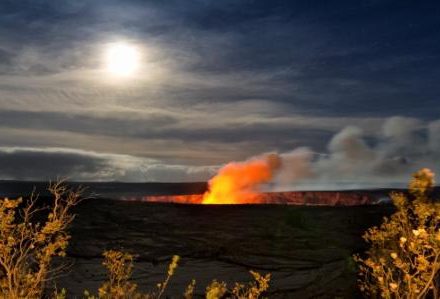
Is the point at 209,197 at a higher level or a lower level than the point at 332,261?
higher

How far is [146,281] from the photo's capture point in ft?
37.5

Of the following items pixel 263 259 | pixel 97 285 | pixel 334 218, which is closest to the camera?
pixel 97 285

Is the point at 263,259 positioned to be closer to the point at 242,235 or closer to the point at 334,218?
the point at 242,235

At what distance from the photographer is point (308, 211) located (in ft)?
48.6

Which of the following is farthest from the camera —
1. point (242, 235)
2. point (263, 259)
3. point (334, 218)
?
point (334, 218)

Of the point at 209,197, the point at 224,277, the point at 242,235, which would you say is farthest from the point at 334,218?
the point at 209,197

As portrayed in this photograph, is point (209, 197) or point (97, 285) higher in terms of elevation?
point (209, 197)

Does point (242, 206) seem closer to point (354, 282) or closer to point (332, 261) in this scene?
point (332, 261)

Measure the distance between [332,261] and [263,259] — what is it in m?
1.68

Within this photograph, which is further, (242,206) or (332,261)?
(242,206)

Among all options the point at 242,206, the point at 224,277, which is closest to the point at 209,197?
the point at 242,206

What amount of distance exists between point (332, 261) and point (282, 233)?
1536mm

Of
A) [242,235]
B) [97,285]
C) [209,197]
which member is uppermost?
[209,197]

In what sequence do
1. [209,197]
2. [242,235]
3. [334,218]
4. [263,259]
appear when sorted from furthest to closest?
[209,197] < [334,218] < [242,235] < [263,259]
